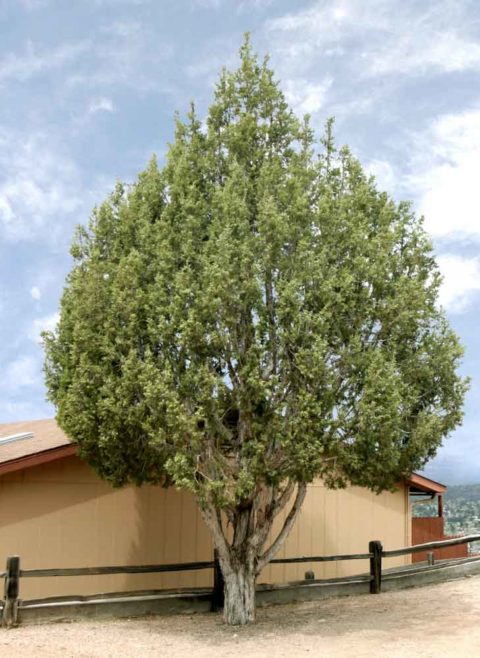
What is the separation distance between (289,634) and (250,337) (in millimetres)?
5208

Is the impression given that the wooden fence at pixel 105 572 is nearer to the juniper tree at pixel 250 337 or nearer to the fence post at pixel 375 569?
the fence post at pixel 375 569

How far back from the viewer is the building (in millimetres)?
15922

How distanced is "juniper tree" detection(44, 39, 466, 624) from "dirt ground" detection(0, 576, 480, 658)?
117 centimetres

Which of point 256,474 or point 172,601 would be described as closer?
point 256,474

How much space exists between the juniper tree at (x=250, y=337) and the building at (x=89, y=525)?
188 cm

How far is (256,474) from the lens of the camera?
13.1 meters

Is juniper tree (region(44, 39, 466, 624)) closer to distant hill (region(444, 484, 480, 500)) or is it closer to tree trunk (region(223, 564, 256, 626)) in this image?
tree trunk (region(223, 564, 256, 626))

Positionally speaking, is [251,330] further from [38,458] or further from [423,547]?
[423,547]

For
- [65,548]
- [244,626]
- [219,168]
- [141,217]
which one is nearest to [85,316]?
[141,217]

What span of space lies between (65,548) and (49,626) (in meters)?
2.79

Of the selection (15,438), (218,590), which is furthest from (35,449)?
(218,590)

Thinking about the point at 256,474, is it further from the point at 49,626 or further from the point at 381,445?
the point at 49,626

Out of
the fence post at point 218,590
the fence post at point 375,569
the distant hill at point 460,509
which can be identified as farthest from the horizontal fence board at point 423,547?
the distant hill at point 460,509

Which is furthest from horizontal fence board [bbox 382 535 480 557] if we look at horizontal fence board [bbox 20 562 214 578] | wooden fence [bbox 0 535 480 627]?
horizontal fence board [bbox 20 562 214 578]
